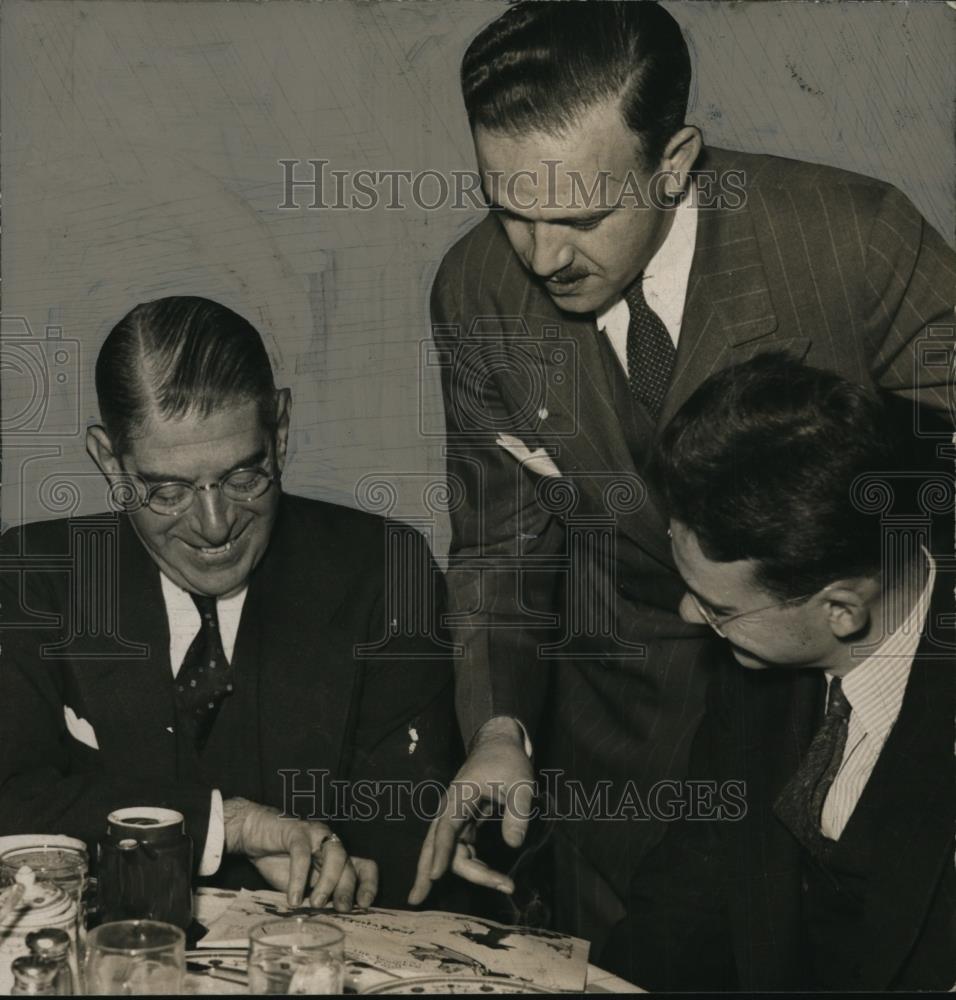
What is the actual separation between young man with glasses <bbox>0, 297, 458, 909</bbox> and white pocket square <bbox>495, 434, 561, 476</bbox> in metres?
0.22

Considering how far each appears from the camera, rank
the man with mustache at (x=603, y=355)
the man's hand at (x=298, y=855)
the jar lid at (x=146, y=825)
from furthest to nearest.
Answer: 1. the man with mustache at (x=603, y=355)
2. the man's hand at (x=298, y=855)
3. the jar lid at (x=146, y=825)

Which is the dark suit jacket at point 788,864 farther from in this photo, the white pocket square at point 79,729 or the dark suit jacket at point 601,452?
the white pocket square at point 79,729

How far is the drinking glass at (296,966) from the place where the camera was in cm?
186

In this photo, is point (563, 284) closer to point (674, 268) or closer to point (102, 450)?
point (674, 268)

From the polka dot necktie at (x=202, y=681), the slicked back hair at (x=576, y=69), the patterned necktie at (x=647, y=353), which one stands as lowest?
the polka dot necktie at (x=202, y=681)

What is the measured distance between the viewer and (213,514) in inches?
95.5

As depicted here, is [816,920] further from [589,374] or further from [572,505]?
[589,374]

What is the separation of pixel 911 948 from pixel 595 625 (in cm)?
74

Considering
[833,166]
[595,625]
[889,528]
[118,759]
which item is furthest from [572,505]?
[118,759]

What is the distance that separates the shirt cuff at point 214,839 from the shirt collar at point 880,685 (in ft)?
3.49

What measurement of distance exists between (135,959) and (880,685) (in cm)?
126

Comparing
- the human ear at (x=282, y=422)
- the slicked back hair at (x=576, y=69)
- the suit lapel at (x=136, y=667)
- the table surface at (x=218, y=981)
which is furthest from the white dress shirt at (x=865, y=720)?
the suit lapel at (x=136, y=667)

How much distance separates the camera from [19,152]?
2453mm

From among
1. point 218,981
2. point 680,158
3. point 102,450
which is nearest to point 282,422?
point 102,450
